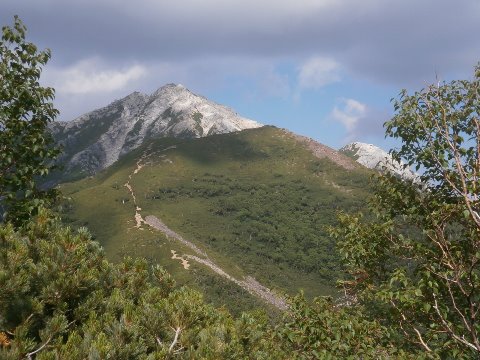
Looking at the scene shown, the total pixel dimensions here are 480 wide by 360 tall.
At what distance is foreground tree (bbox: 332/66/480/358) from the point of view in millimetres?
9156

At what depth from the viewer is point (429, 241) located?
36.4 feet

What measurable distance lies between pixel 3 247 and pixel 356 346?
7.55 metres

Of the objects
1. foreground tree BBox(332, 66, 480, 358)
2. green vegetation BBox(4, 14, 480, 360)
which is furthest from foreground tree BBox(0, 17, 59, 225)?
foreground tree BBox(332, 66, 480, 358)

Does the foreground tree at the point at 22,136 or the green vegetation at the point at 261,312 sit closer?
the green vegetation at the point at 261,312

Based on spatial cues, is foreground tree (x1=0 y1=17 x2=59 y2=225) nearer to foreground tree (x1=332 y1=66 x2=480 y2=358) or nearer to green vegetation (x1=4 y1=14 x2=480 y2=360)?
green vegetation (x1=4 y1=14 x2=480 y2=360)

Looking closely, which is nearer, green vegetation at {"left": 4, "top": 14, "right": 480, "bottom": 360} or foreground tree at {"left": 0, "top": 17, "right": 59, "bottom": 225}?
green vegetation at {"left": 4, "top": 14, "right": 480, "bottom": 360}

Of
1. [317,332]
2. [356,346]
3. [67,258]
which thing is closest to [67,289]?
[67,258]

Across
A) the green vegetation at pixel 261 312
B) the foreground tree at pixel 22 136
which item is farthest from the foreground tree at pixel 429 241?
the foreground tree at pixel 22 136

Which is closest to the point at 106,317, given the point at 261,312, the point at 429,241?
the point at 261,312

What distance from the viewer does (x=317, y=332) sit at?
10.0 meters

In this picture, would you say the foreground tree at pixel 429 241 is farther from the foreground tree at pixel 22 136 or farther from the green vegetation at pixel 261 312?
the foreground tree at pixel 22 136

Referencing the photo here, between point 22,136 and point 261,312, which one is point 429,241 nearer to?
point 261,312

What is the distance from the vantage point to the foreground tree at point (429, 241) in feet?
30.0

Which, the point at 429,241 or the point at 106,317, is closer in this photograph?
the point at 106,317
